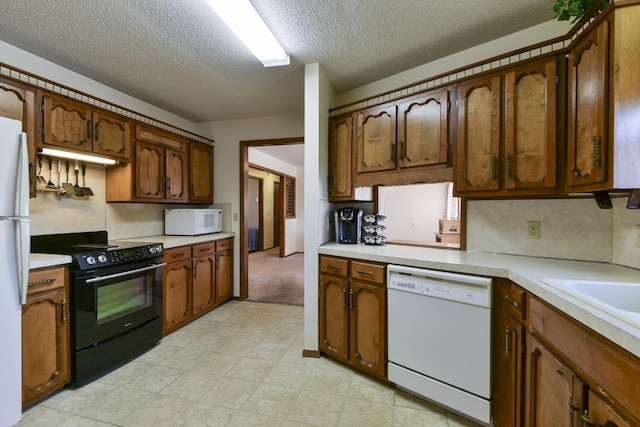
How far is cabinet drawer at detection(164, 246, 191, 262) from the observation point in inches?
101

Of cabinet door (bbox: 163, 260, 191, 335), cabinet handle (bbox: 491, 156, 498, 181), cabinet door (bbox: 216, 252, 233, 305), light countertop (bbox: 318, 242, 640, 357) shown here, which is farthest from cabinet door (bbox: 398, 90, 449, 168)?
cabinet door (bbox: 216, 252, 233, 305)

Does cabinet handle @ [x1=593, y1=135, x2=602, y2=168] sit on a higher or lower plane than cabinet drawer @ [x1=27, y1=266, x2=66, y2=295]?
higher

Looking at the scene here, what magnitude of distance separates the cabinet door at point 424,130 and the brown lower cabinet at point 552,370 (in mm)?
949

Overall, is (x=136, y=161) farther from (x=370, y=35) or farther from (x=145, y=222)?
(x=370, y=35)

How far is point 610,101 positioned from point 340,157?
163 centimetres

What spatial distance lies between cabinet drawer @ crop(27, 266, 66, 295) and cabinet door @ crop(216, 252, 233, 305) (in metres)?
1.58

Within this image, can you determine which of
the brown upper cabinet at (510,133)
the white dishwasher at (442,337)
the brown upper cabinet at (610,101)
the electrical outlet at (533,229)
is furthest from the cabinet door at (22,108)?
the electrical outlet at (533,229)

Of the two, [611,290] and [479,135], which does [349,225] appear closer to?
[479,135]

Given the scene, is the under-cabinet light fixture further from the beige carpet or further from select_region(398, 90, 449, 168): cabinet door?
select_region(398, 90, 449, 168): cabinet door

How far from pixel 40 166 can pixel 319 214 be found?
2.17 meters

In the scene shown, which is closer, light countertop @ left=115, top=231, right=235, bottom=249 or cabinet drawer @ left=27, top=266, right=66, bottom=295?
cabinet drawer @ left=27, top=266, right=66, bottom=295

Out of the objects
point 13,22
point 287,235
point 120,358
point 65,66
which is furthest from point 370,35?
point 287,235

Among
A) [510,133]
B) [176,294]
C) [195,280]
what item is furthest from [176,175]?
[510,133]

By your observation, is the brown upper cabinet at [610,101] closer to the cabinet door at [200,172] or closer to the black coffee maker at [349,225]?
the black coffee maker at [349,225]
